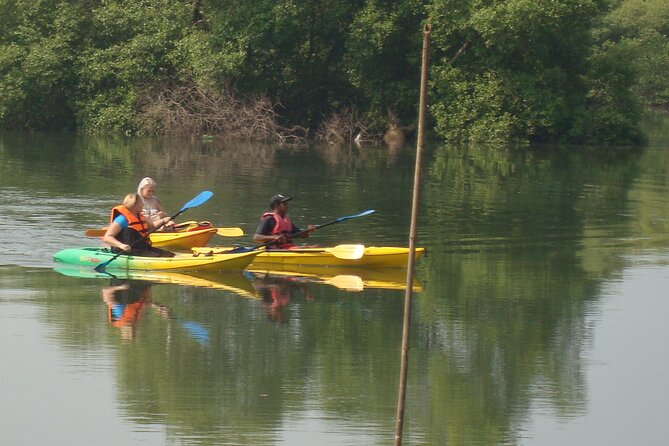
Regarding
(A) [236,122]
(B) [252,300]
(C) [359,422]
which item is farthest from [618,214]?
(A) [236,122]

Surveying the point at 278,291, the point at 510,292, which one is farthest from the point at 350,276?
the point at 510,292

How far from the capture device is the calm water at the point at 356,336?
8.95 m

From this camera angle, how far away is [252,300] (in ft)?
43.4

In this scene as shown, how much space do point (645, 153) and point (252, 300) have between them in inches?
1049

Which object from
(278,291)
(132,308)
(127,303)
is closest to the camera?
(132,308)

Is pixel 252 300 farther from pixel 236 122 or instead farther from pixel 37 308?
pixel 236 122

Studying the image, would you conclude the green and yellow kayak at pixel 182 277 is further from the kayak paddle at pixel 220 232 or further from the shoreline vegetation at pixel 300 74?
the shoreline vegetation at pixel 300 74

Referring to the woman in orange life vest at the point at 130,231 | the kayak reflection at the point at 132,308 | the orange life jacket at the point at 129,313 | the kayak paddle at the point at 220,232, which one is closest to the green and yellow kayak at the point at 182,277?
the kayak reflection at the point at 132,308

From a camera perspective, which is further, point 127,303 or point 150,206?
point 150,206

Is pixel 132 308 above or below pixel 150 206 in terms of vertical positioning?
below

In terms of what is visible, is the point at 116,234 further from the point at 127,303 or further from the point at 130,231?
the point at 127,303

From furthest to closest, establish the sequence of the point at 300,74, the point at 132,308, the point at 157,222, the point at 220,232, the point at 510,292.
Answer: the point at 300,74, the point at 220,232, the point at 157,222, the point at 510,292, the point at 132,308

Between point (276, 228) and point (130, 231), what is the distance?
1790 millimetres

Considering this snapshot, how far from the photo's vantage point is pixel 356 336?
37.8 ft
